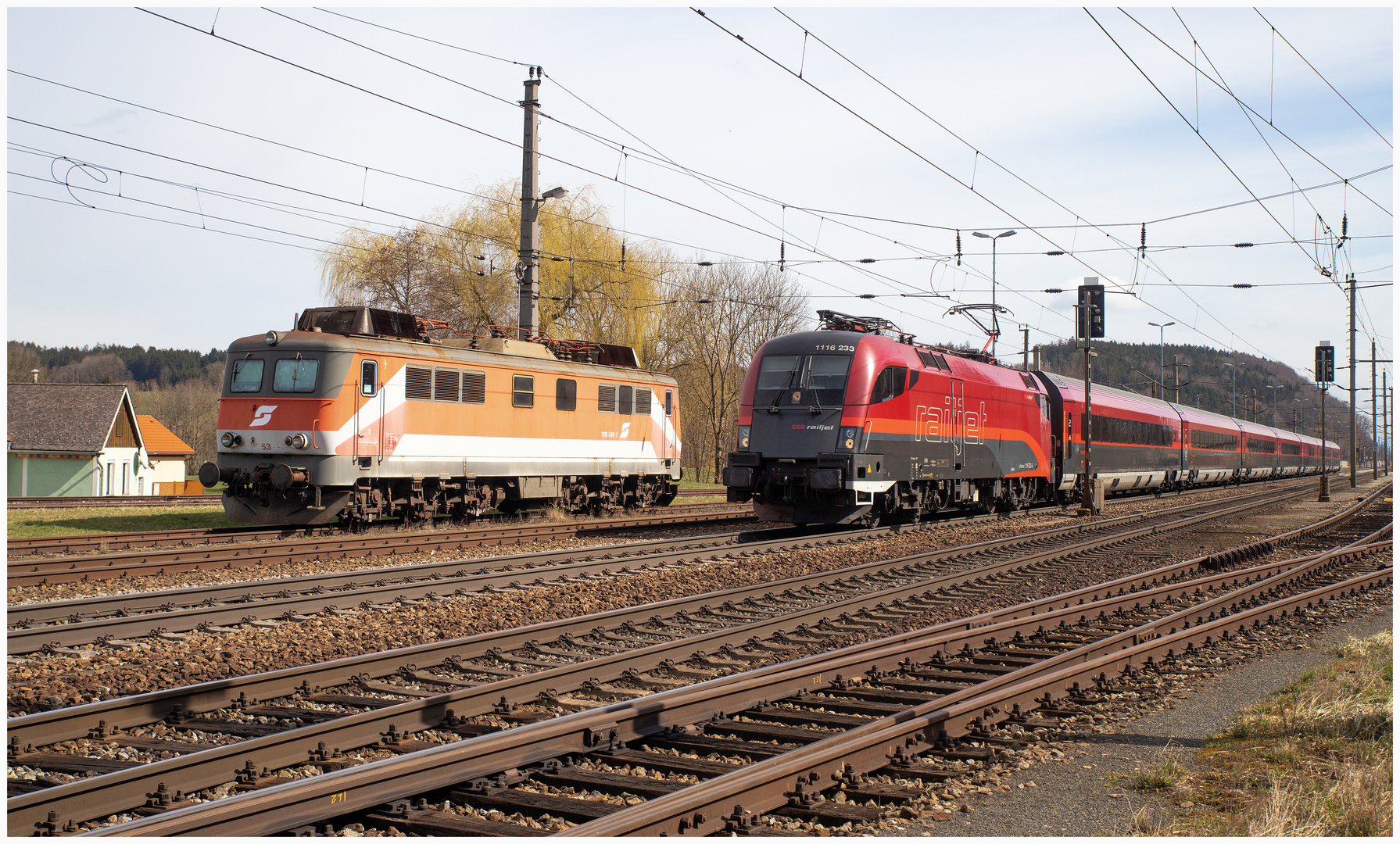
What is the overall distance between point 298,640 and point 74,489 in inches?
1958

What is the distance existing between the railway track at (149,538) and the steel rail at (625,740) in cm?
1067

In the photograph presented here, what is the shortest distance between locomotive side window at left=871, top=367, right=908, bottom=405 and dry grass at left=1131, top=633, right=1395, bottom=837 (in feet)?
33.4

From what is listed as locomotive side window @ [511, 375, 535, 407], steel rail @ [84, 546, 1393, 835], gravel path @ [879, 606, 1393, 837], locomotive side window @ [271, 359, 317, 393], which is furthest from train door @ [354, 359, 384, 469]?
gravel path @ [879, 606, 1393, 837]

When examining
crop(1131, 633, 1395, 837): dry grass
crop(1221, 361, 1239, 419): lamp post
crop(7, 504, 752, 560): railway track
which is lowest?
crop(1131, 633, 1395, 837): dry grass

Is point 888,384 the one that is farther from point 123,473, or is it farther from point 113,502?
point 123,473

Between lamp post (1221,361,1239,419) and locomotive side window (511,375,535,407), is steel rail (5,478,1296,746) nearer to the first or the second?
locomotive side window (511,375,535,407)

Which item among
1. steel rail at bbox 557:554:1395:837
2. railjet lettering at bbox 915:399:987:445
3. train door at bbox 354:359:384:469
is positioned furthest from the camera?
railjet lettering at bbox 915:399:987:445

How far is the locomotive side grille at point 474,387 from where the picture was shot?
60.3 ft

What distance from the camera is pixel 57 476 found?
1969 inches

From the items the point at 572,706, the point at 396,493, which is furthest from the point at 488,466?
the point at 572,706

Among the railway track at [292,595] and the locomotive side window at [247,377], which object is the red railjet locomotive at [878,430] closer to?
the railway track at [292,595]

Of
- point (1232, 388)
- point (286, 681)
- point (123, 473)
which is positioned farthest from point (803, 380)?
point (1232, 388)

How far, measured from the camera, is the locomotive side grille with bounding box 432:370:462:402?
58.6 feet

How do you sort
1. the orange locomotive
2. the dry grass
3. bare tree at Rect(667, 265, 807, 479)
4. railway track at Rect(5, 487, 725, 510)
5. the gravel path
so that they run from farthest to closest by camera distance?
bare tree at Rect(667, 265, 807, 479)
railway track at Rect(5, 487, 725, 510)
the orange locomotive
the gravel path
the dry grass
